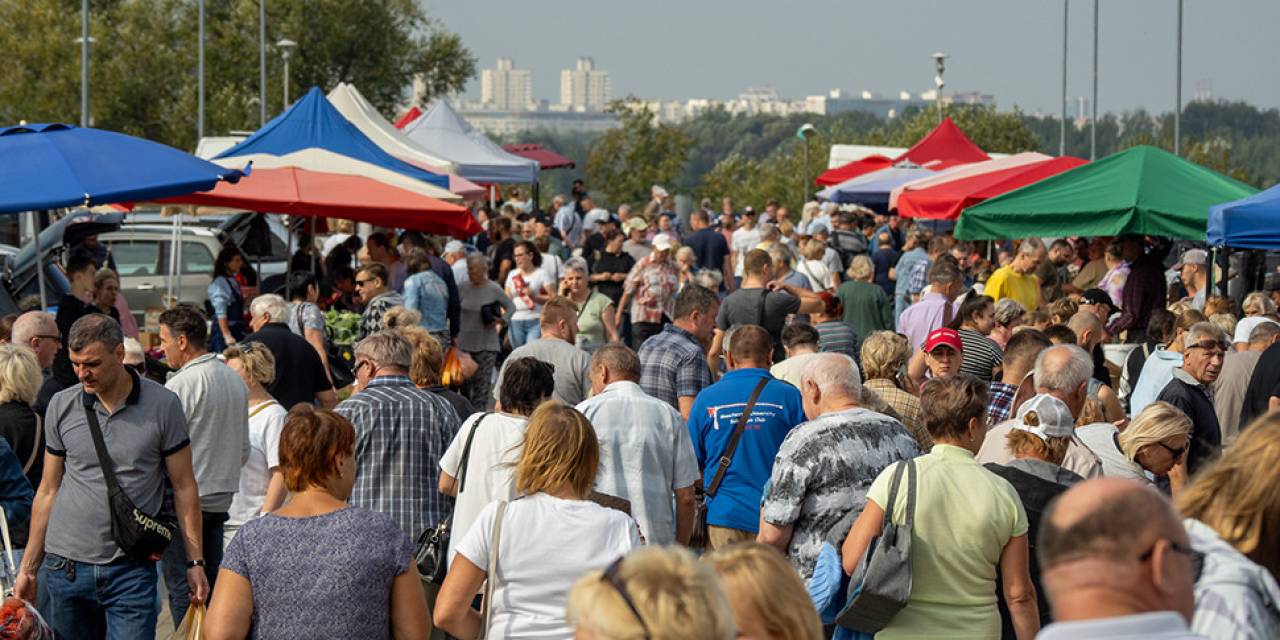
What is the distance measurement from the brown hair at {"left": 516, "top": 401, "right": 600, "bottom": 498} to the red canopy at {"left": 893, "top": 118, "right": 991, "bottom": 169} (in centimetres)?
2400

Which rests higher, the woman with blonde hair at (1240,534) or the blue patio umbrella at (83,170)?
the blue patio umbrella at (83,170)

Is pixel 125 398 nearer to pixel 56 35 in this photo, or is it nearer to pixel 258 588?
pixel 258 588

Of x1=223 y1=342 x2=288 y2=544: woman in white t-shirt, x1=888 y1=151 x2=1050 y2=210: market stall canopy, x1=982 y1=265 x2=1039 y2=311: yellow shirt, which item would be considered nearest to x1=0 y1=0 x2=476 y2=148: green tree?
x1=888 y1=151 x2=1050 y2=210: market stall canopy

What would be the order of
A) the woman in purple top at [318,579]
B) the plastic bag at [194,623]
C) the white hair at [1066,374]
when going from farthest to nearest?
the white hair at [1066,374], the plastic bag at [194,623], the woman in purple top at [318,579]

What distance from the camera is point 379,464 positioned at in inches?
270

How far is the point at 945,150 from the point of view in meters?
29.8

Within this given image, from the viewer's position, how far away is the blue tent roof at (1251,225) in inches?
380

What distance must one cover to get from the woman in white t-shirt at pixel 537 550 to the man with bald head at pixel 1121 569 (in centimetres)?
225

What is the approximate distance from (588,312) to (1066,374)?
7.37 m

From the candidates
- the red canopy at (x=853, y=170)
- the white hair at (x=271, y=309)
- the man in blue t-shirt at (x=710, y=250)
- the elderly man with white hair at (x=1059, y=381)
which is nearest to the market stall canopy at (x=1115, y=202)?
the elderly man with white hair at (x=1059, y=381)

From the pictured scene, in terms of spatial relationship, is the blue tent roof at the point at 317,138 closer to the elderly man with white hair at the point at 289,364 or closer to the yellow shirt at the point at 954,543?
the elderly man with white hair at the point at 289,364

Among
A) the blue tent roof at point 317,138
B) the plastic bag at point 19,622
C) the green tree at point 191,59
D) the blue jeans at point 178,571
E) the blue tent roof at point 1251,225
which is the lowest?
the blue jeans at point 178,571

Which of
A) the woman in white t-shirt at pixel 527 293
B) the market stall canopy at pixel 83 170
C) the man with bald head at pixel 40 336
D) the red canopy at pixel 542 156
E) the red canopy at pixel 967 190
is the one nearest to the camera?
the man with bald head at pixel 40 336

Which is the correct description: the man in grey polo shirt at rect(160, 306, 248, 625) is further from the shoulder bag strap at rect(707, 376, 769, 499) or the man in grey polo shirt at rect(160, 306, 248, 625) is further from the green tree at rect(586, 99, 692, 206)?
the green tree at rect(586, 99, 692, 206)
